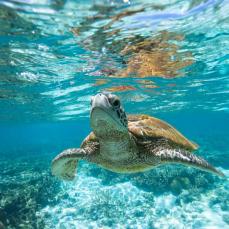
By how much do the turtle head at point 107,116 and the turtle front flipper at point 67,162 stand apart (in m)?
1.62

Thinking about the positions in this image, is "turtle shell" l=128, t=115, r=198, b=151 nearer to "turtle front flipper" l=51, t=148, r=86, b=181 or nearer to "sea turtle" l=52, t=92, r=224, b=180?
"sea turtle" l=52, t=92, r=224, b=180

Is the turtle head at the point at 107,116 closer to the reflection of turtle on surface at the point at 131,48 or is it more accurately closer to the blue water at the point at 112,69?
the blue water at the point at 112,69

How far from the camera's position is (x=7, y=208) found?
10773 millimetres

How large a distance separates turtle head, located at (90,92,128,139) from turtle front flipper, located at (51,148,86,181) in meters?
1.62

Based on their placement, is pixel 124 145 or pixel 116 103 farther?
pixel 124 145

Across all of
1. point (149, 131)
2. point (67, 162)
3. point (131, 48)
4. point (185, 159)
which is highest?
point (131, 48)

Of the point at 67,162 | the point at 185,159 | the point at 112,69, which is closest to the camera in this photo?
the point at 185,159

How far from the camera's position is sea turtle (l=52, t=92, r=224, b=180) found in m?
4.27

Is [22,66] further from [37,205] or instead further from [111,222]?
[111,222]

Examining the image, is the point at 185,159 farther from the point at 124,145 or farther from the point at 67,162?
the point at 67,162

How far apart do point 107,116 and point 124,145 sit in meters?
1.39

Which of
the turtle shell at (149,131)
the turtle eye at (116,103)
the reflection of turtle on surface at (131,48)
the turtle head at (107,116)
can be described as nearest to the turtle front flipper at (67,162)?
the turtle shell at (149,131)

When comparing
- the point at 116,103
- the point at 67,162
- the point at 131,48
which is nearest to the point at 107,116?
the point at 116,103

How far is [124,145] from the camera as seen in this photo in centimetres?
542
